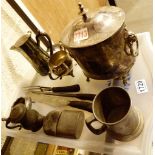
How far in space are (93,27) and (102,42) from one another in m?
0.08

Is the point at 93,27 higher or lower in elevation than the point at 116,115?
higher

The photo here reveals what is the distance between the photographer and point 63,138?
91cm

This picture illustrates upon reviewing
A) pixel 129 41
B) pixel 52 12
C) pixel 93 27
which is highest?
→ pixel 93 27

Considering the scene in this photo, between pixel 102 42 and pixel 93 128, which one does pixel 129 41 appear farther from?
pixel 93 128

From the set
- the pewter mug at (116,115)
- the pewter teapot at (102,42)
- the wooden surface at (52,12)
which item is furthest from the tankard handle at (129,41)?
the wooden surface at (52,12)

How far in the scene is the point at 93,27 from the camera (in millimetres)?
836

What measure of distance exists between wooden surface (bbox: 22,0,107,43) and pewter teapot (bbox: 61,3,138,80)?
61cm

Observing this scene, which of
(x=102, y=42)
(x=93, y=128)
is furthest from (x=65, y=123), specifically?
(x=102, y=42)

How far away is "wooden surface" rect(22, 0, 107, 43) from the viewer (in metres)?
1.47

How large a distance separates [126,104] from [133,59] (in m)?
0.17

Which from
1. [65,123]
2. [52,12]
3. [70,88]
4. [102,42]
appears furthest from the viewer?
[52,12]

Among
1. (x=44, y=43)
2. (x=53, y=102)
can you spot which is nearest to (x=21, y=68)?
(x=44, y=43)

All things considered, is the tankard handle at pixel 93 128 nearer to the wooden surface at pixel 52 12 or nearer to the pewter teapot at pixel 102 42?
the pewter teapot at pixel 102 42

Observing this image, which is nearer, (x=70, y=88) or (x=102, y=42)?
(x=102, y=42)
